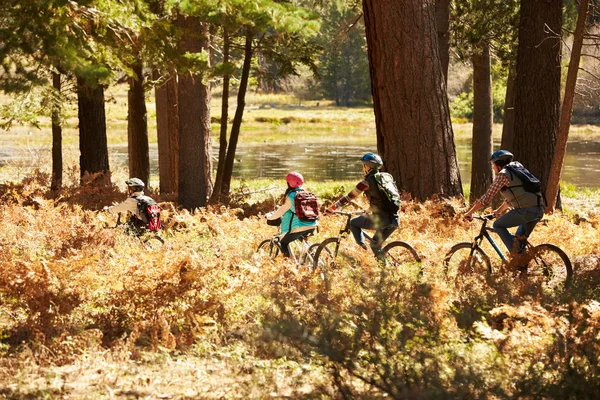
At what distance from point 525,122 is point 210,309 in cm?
953

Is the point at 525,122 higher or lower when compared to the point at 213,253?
higher

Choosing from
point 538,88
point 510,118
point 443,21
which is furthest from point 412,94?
point 510,118

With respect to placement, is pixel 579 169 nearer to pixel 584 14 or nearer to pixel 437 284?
pixel 584 14

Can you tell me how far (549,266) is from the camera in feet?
27.5

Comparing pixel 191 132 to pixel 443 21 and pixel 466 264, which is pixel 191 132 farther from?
pixel 466 264

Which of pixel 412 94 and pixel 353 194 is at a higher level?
pixel 412 94

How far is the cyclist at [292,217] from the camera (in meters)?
9.25

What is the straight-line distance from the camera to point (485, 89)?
20.7 metres

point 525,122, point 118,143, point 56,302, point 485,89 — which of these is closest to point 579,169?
point 485,89

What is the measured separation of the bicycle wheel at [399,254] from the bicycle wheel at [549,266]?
43.9 inches

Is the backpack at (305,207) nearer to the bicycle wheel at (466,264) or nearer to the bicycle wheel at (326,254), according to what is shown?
the bicycle wheel at (326,254)

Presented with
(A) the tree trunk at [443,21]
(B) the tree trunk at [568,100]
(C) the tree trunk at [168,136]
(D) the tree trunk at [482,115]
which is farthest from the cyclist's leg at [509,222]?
(D) the tree trunk at [482,115]

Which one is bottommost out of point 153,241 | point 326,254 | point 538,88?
point 153,241

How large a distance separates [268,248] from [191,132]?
5.42 meters
